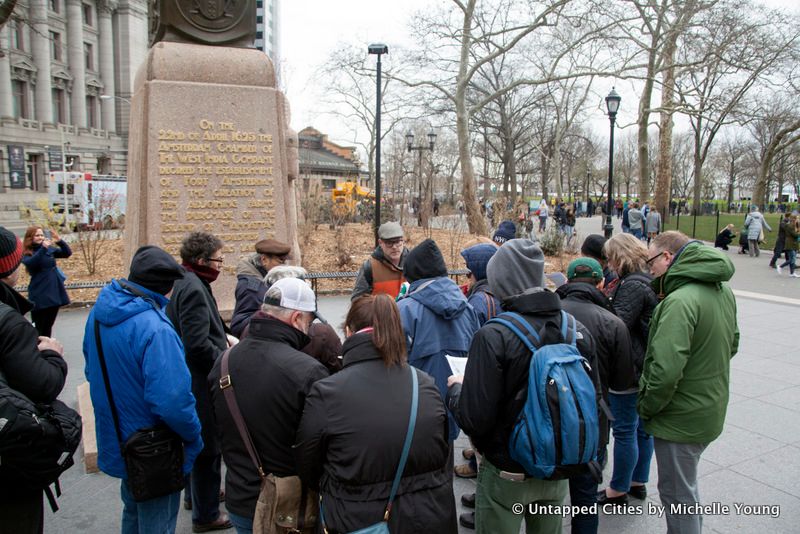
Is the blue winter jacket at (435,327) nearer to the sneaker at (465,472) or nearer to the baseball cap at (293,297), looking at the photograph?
the sneaker at (465,472)

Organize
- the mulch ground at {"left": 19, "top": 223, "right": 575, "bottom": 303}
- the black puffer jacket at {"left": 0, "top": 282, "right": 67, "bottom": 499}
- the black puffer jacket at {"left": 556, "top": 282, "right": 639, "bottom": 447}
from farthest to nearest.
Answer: the mulch ground at {"left": 19, "top": 223, "right": 575, "bottom": 303} → the black puffer jacket at {"left": 556, "top": 282, "right": 639, "bottom": 447} → the black puffer jacket at {"left": 0, "top": 282, "right": 67, "bottom": 499}

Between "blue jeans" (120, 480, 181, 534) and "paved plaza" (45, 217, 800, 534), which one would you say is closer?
"blue jeans" (120, 480, 181, 534)

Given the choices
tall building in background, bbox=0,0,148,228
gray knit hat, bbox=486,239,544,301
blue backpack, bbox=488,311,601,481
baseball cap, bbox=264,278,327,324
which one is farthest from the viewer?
tall building in background, bbox=0,0,148,228

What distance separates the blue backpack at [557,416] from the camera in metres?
2.55

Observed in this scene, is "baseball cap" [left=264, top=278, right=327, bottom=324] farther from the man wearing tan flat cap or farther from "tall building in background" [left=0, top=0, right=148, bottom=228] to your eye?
"tall building in background" [left=0, top=0, right=148, bottom=228]

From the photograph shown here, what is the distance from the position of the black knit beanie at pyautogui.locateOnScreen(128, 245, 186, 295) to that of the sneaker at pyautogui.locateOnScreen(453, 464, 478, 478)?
271 cm

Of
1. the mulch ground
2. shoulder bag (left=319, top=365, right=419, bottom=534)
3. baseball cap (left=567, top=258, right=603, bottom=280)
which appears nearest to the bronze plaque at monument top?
baseball cap (left=567, top=258, right=603, bottom=280)

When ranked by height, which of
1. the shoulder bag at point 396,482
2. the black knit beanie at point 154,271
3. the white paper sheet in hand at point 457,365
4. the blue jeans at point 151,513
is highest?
the black knit beanie at point 154,271

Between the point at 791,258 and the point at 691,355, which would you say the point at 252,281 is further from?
the point at 791,258

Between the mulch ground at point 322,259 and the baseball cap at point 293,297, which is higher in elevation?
the baseball cap at point 293,297

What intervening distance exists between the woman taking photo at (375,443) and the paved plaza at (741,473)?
1.82m

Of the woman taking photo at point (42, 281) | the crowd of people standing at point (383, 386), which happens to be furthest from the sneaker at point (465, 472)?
the woman taking photo at point (42, 281)

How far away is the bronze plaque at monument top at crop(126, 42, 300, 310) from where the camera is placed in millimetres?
6266

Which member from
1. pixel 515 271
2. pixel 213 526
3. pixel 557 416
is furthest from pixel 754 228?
pixel 213 526
